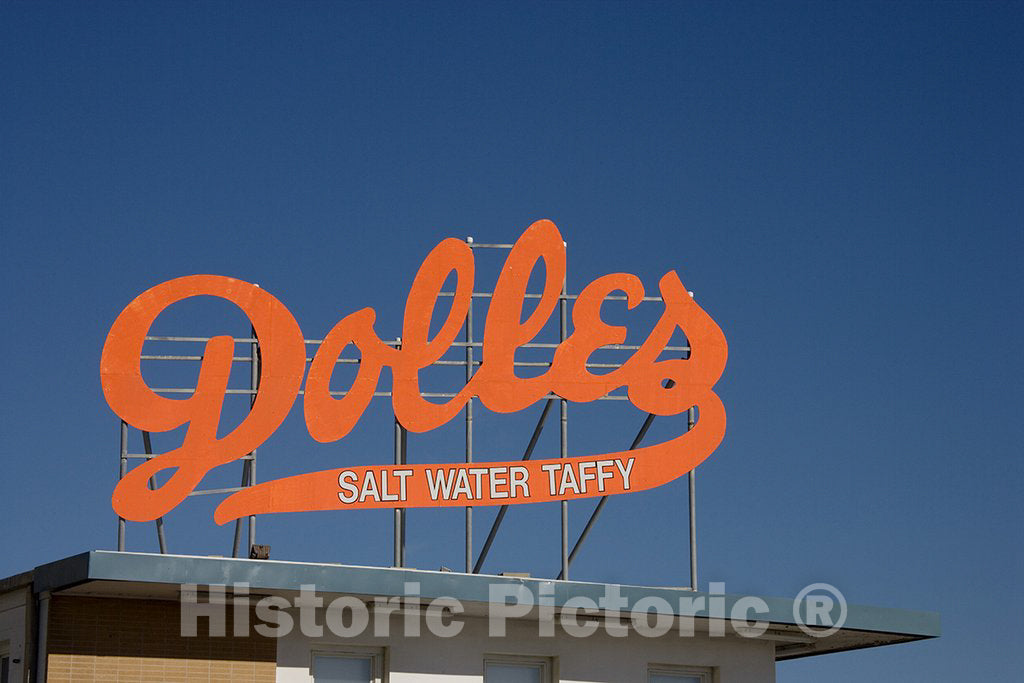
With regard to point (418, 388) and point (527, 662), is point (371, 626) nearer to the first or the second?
point (527, 662)

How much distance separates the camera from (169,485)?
78.9 feet

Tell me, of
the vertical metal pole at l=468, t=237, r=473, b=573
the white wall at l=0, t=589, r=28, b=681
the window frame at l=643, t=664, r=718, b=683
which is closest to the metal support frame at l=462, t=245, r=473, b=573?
the vertical metal pole at l=468, t=237, r=473, b=573

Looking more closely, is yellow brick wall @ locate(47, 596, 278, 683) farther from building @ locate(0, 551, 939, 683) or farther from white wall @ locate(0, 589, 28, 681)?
white wall @ locate(0, 589, 28, 681)

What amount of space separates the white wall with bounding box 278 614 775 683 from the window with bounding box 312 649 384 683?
0.52 feet

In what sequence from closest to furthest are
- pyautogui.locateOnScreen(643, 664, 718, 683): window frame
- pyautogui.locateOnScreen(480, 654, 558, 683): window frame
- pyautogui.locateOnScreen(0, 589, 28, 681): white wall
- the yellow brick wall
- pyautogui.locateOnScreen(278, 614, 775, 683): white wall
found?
the yellow brick wall
pyautogui.locateOnScreen(0, 589, 28, 681): white wall
pyautogui.locateOnScreen(278, 614, 775, 683): white wall
pyautogui.locateOnScreen(480, 654, 558, 683): window frame
pyautogui.locateOnScreen(643, 664, 718, 683): window frame

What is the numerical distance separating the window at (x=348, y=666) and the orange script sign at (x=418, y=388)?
225 cm

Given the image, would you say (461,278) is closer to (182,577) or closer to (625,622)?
(625,622)

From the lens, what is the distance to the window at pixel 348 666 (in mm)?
23312

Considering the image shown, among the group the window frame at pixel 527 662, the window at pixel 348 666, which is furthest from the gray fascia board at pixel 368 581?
the window at pixel 348 666

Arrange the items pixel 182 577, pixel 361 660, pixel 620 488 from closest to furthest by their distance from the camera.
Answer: pixel 182 577
pixel 361 660
pixel 620 488

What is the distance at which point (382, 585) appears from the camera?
2247cm

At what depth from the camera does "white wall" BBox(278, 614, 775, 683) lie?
23234 mm

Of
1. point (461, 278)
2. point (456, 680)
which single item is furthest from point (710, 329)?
point (456, 680)

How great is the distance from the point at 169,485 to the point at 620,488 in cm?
649
